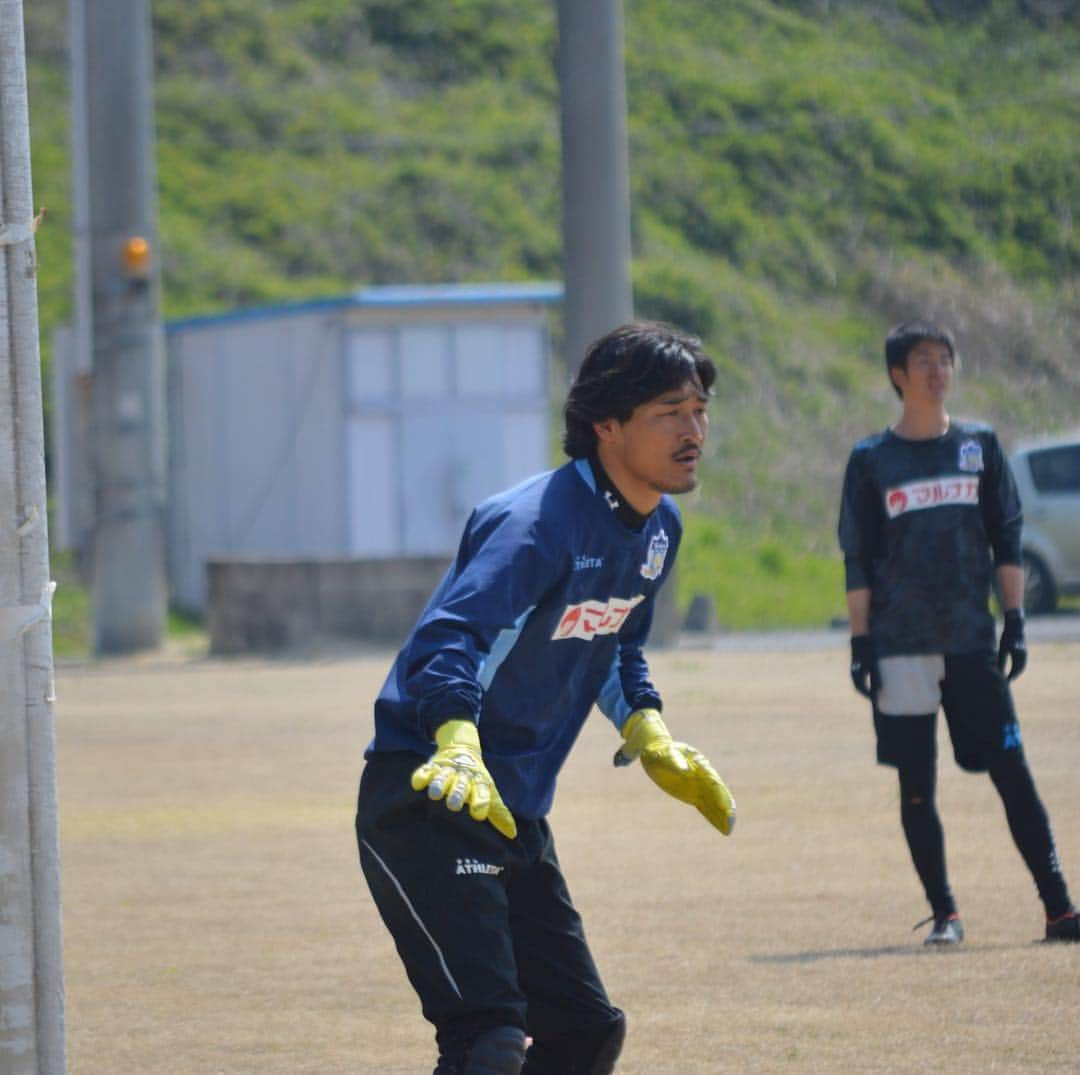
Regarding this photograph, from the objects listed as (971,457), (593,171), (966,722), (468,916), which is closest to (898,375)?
(971,457)

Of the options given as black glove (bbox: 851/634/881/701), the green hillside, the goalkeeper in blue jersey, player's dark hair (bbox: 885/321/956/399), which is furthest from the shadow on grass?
the green hillside

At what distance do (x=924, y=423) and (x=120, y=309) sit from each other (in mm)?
16020

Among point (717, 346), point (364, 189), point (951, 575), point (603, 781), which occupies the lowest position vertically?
point (603, 781)

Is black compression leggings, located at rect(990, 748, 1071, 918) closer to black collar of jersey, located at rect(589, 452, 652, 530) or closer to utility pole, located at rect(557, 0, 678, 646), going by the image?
black collar of jersey, located at rect(589, 452, 652, 530)

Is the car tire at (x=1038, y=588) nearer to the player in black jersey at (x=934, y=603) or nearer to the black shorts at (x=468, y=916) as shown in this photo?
the player in black jersey at (x=934, y=603)

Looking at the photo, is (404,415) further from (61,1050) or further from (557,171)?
(61,1050)

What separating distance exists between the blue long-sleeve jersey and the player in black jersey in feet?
9.44

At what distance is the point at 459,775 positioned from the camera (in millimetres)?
3842

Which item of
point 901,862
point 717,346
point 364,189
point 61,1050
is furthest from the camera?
point 364,189

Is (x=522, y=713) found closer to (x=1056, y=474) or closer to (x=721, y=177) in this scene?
(x=1056, y=474)

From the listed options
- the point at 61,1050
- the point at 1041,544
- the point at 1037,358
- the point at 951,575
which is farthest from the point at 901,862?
the point at 1037,358

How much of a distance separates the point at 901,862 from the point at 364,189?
34.7m

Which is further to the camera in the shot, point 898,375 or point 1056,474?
point 1056,474

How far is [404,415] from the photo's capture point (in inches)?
994
